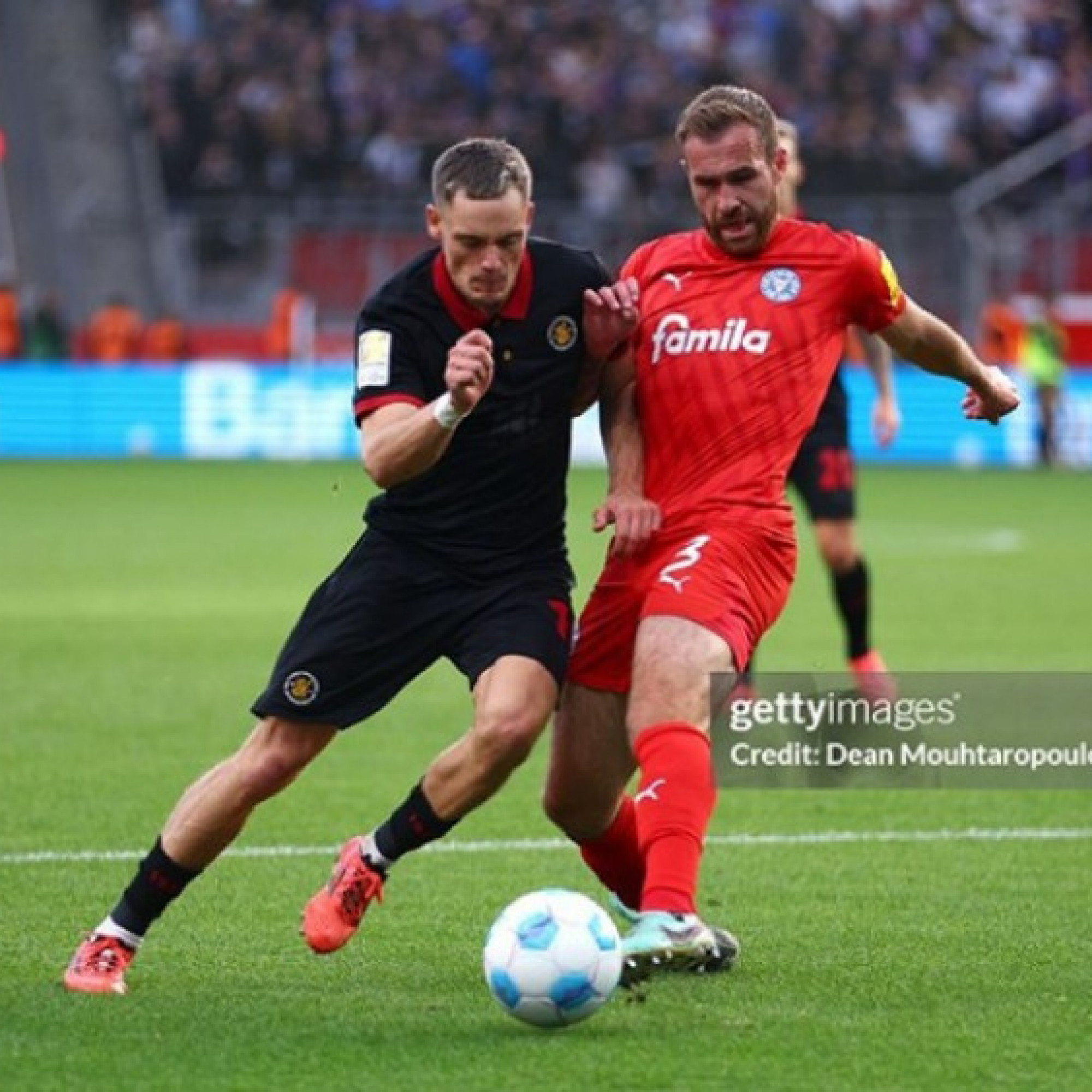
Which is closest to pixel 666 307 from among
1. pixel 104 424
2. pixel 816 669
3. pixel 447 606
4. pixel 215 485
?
pixel 447 606

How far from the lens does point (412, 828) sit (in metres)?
6.28

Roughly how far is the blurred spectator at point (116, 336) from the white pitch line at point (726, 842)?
1005 inches

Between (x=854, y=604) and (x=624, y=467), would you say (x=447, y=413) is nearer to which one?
(x=624, y=467)

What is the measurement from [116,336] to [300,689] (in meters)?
28.2

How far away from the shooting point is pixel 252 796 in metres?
6.27

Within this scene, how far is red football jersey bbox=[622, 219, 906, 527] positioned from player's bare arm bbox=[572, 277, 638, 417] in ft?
0.55

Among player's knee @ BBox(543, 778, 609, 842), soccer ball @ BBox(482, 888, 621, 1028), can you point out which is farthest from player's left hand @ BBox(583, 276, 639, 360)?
soccer ball @ BBox(482, 888, 621, 1028)

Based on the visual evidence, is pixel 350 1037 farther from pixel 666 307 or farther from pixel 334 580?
pixel 666 307

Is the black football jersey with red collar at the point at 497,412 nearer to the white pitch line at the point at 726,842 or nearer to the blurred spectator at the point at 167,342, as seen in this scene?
the white pitch line at the point at 726,842

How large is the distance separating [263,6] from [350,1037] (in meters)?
33.1

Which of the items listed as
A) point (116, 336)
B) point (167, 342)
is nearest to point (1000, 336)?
point (167, 342)

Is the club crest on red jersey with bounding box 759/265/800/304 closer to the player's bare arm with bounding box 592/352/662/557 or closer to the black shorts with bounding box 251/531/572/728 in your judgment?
the player's bare arm with bounding box 592/352/662/557

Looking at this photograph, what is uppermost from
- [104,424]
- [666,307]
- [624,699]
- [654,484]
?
[666,307]

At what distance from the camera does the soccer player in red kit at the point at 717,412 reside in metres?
6.36
